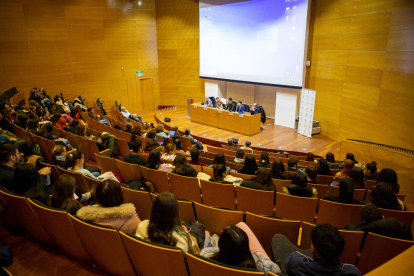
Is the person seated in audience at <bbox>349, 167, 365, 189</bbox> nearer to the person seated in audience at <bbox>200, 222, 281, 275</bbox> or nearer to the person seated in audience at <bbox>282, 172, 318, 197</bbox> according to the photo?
the person seated in audience at <bbox>282, 172, 318, 197</bbox>

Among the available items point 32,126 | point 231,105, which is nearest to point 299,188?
point 32,126

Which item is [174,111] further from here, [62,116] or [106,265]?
[106,265]

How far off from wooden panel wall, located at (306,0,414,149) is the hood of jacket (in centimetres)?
636

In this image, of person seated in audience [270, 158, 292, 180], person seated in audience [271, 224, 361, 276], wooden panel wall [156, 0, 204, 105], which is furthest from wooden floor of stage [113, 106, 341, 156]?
person seated in audience [271, 224, 361, 276]

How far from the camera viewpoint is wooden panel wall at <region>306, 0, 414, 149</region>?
6082 mm

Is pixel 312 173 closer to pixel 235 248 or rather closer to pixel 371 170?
pixel 371 170

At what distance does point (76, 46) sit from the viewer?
10359mm

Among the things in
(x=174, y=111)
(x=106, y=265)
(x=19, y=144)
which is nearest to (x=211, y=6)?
(x=174, y=111)

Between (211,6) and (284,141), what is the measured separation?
244 inches

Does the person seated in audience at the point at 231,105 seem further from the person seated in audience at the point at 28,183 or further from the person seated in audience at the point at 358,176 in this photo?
the person seated in audience at the point at 28,183

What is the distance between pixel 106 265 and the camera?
2.07m

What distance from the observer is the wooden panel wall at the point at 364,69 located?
20.0ft

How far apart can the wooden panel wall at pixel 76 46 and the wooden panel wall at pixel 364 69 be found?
22.9ft

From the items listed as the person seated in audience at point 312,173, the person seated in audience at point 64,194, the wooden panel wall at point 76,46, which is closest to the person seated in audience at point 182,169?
the person seated in audience at point 64,194
